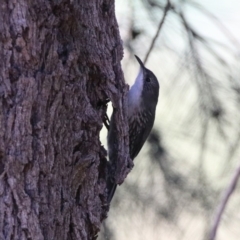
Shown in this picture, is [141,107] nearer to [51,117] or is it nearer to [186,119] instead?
[186,119]

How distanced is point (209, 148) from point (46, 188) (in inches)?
43.5

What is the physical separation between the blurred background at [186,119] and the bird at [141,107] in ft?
0.12

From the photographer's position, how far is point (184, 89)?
266 centimetres

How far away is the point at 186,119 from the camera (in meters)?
2.69

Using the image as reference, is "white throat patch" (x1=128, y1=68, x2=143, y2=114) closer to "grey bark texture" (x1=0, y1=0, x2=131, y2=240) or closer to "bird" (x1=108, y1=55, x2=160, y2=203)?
"bird" (x1=108, y1=55, x2=160, y2=203)

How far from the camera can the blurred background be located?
2.64m

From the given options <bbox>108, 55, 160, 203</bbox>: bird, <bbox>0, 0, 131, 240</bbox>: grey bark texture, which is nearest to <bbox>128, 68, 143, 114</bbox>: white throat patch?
<bbox>108, 55, 160, 203</bbox>: bird

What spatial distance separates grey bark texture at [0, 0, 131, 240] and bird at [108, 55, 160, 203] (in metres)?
0.81

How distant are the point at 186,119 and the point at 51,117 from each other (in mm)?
1075

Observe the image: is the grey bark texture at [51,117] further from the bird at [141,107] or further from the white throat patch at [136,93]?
→ the white throat patch at [136,93]

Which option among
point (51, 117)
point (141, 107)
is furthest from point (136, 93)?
point (51, 117)

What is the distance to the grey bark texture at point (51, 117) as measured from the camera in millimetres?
1655

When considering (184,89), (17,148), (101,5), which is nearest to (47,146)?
(17,148)

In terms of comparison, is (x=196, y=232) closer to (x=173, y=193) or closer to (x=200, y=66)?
(x=173, y=193)
